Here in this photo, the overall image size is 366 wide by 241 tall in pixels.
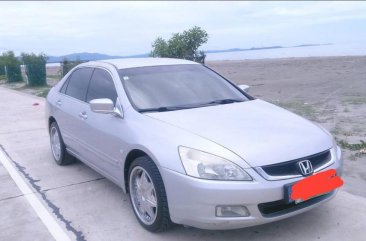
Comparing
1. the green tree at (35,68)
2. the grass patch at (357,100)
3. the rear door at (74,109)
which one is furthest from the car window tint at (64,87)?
the green tree at (35,68)

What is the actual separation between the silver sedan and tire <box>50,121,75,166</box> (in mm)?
811

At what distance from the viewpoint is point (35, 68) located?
22328 mm

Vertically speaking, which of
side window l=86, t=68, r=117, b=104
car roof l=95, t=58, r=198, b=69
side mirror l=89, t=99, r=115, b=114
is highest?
car roof l=95, t=58, r=198, b=69

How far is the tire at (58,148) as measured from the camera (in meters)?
5.83

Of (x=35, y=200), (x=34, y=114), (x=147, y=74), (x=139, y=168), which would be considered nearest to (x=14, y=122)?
(x=34, y=114)

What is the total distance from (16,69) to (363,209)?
2726 centimetres

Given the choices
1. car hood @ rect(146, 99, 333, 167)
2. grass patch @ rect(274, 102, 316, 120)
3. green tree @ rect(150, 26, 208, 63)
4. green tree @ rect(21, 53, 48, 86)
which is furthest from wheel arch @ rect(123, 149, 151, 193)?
green tree @ rect(21, 53, 48, 86)

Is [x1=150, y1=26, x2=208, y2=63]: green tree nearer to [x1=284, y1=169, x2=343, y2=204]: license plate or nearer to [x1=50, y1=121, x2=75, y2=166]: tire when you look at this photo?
[x1=50, y1=121, x2=75, y2=166]: tire

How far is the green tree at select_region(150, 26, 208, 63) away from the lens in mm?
10562

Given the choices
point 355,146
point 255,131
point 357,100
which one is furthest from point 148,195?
point 357,100

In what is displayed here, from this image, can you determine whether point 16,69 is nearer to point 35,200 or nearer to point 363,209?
point 35,200

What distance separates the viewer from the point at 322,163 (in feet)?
11.1

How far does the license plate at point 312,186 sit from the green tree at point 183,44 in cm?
769

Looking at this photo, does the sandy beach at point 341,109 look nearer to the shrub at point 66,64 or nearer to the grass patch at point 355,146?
the grass patch at point 355,146
